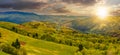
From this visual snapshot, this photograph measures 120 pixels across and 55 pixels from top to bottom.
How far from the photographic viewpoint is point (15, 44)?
478 feet

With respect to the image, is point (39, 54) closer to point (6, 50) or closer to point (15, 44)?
point (15, 44)

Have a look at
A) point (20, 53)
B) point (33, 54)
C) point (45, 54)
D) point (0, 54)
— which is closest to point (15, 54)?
point (20, 53)

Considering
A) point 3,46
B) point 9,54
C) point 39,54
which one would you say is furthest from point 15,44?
point 39,54

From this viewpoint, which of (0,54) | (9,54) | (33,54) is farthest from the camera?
(33,54)

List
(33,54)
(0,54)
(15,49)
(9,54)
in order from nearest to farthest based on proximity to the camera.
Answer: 1. (0,54)
2. (9,54)
3. (15,49)
4. (33,54)

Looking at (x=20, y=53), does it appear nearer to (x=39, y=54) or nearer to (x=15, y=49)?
(x=15, y=49)

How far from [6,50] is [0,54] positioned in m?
18.8

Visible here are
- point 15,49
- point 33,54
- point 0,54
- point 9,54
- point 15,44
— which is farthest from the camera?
point 33,54

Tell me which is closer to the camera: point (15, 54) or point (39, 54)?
point (15, 54)

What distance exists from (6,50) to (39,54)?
6204 cm

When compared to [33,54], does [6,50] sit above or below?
above

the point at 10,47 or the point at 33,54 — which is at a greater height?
the point at 10,47

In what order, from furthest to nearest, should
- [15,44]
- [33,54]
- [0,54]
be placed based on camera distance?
1. [33,54]
2. [15,44]
3. [0,54]

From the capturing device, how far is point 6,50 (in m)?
133
